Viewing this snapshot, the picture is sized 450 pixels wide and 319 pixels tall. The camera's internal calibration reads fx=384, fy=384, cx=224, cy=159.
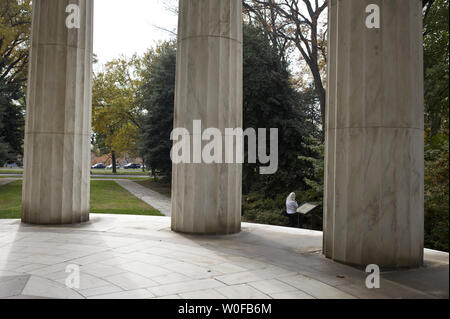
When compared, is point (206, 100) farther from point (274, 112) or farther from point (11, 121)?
point (11, 121)

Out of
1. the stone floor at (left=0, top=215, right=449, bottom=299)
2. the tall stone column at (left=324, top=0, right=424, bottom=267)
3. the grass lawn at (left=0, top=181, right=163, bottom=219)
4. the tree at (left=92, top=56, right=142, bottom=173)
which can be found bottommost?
the grass lawn at (left=0, top=181, right=163, bottom=219)

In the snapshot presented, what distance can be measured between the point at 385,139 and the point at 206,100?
5.08 meters

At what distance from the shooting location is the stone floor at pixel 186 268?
5.59 m

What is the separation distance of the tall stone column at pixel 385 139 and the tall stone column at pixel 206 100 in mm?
4062

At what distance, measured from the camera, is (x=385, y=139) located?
23.2 feet

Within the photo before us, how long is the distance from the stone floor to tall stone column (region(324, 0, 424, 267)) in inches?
23.0

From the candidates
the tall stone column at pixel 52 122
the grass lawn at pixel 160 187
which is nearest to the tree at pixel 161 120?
the grass lawn at pixel 160 187

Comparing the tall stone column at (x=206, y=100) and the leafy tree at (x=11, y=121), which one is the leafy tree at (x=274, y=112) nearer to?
the tall stone column at (x=206, y=100)

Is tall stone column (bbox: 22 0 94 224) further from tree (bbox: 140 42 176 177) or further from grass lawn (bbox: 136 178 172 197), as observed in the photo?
grass lawn (bbox: 136 178 172 197)

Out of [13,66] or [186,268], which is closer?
[186,268]

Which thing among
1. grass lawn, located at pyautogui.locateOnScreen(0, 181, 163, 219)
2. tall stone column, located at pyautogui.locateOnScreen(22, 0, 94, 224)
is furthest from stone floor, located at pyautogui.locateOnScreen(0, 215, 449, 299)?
grass lawn, located at pyautogui.locateOnScreen(0, 181, 163, 219)

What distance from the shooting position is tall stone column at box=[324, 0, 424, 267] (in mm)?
7039

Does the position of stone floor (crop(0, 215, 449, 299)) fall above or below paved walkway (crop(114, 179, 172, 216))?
above

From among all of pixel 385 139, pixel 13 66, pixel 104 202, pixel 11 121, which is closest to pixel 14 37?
pixel 13 66
